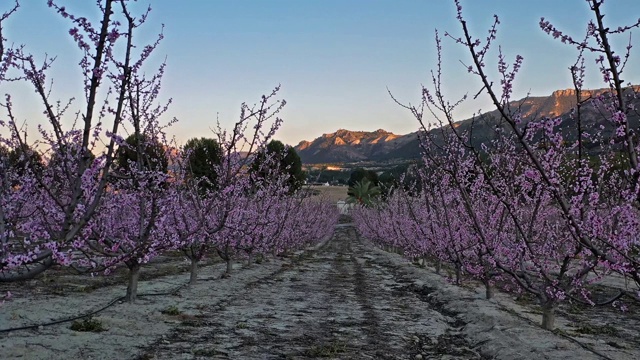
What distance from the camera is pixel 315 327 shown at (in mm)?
10508

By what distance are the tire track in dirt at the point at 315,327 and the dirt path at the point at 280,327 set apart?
2 cm

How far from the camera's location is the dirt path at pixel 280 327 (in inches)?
319

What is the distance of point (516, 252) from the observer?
9852mm

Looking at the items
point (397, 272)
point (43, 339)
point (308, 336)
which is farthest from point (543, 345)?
point (397, 272)

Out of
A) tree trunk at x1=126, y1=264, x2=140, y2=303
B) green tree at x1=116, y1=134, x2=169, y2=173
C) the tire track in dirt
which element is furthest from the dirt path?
green tree at x1=116, y1=134, x2=169, y2=173

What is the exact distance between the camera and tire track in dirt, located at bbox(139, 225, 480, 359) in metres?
8.42

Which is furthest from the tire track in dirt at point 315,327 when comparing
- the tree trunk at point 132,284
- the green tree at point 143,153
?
the green tree at point 143,153

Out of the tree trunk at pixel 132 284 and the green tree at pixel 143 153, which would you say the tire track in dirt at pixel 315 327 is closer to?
the tree trunk at pixel 132 284

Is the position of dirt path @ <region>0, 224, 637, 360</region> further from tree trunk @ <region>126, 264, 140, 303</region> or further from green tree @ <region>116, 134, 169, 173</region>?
green tree @ <region>116, 134, 169, 173</region>

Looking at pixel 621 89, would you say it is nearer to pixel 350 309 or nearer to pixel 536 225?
pixel 350 309

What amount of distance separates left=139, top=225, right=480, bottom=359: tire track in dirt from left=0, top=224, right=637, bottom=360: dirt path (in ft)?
0.07

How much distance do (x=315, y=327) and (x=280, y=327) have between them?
0.70m

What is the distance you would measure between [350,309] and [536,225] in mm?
6061

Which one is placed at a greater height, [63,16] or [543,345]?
[63,16]
